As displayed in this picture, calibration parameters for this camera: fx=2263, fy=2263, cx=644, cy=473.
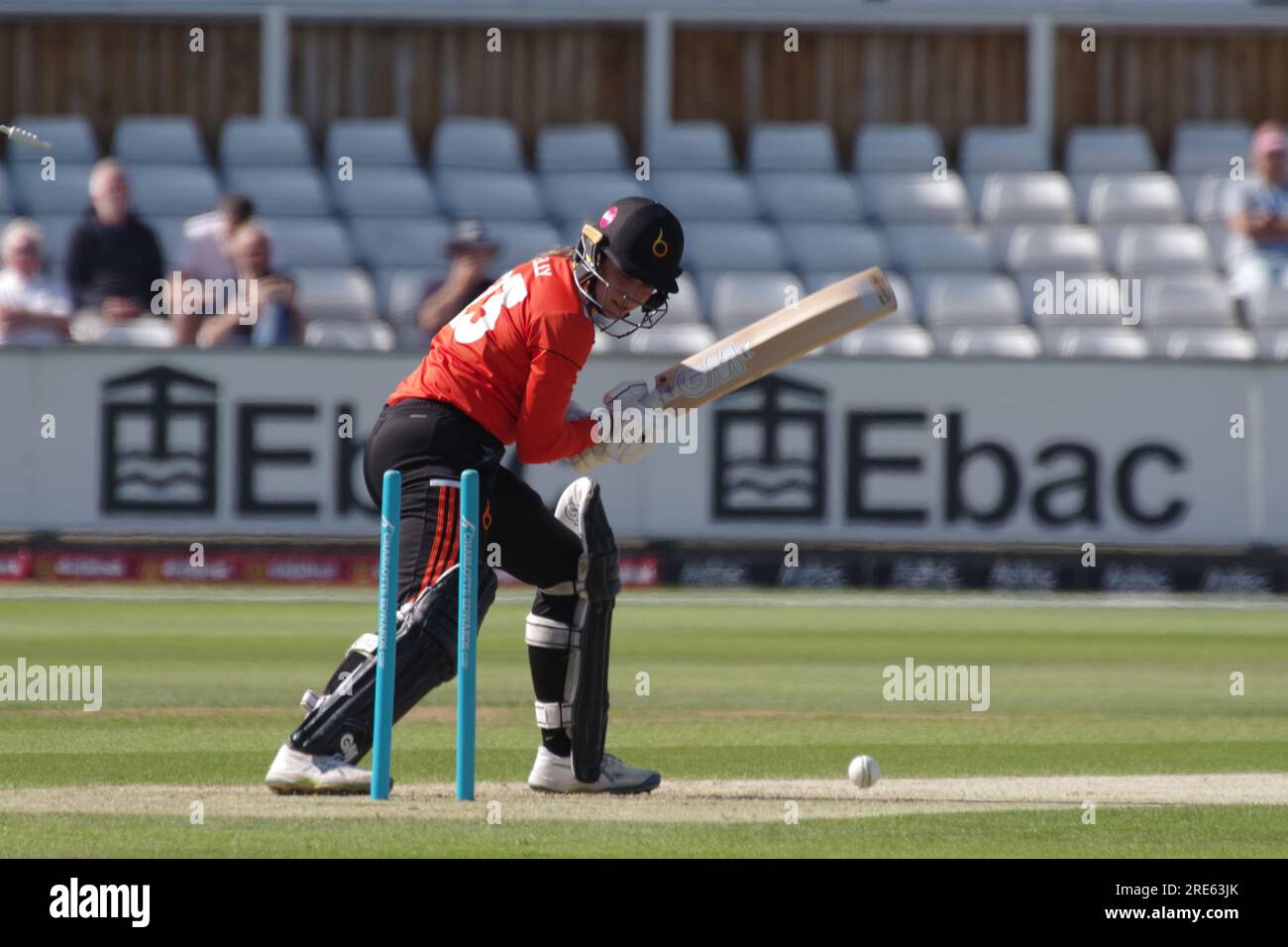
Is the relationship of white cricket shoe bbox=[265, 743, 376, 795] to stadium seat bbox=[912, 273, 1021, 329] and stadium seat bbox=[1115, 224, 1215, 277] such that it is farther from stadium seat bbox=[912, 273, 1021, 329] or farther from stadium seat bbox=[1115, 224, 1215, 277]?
stadium seat bbox=[1115, 224, 1215, 277]

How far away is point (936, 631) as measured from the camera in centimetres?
1485

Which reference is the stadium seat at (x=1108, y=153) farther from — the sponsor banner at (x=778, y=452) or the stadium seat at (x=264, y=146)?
the stadium seat at (x=264, y=146)

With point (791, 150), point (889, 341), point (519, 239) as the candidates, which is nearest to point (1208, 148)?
point (791, 150)

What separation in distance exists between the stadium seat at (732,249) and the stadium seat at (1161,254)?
3.21 metres

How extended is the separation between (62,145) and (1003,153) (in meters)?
9.48

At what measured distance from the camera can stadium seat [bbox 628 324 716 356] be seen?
19250mm

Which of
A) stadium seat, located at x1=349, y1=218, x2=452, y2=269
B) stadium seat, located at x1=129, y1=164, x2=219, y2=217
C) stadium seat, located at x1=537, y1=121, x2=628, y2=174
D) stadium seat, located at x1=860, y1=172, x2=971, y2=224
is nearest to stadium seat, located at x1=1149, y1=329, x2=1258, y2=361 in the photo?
stadium seat, located at x1=860, y1=172, x2=971, y2=224

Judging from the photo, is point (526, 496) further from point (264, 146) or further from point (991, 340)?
point (264, 146)

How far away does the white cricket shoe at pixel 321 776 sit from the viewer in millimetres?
7238

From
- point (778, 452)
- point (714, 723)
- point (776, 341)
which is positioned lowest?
point (714, 723)

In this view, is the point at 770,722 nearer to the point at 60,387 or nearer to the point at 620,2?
the point at 60,387

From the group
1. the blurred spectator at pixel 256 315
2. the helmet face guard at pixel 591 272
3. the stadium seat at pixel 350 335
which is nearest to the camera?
the helmet face guard at pixel 591 272

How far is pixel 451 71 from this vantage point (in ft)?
80.1

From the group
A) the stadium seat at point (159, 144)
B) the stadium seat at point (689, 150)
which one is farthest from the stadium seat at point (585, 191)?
the stadium seat at point (159, 144)
